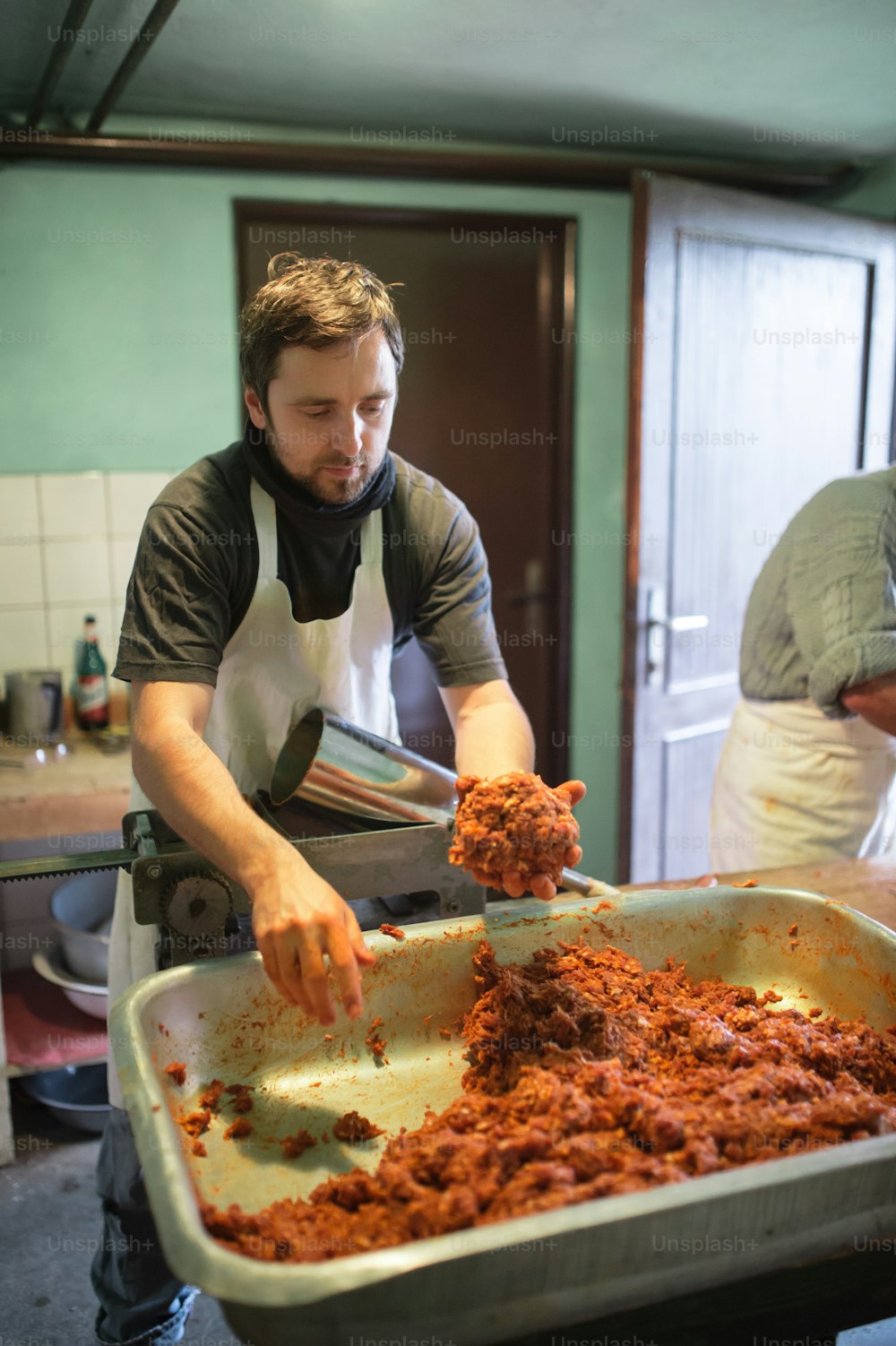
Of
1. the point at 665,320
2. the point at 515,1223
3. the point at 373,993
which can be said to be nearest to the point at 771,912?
the point at 373,993

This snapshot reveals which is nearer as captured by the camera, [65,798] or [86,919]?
[65,798]

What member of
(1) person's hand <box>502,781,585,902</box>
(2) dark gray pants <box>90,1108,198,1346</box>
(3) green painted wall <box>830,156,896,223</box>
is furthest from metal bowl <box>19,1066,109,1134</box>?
(3) green painted wall <box>830,156,896,223</box>

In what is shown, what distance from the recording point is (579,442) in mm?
3562

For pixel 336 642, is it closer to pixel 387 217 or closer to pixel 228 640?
pixel 228 640

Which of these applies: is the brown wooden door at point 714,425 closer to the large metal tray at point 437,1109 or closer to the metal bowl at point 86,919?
the metal bowl at point 86,919

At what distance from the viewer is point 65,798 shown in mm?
2590

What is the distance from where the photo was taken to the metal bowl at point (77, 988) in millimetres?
2588

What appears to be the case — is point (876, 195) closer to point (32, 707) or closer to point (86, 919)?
point (32, 707)

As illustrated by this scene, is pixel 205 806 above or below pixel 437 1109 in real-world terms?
above

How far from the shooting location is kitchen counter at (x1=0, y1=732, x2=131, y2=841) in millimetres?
2520

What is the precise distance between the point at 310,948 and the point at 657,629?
228 centimetres

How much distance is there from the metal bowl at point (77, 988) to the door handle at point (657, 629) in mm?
1781

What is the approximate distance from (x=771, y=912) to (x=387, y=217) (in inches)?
101

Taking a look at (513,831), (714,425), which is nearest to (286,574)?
(513,831)
